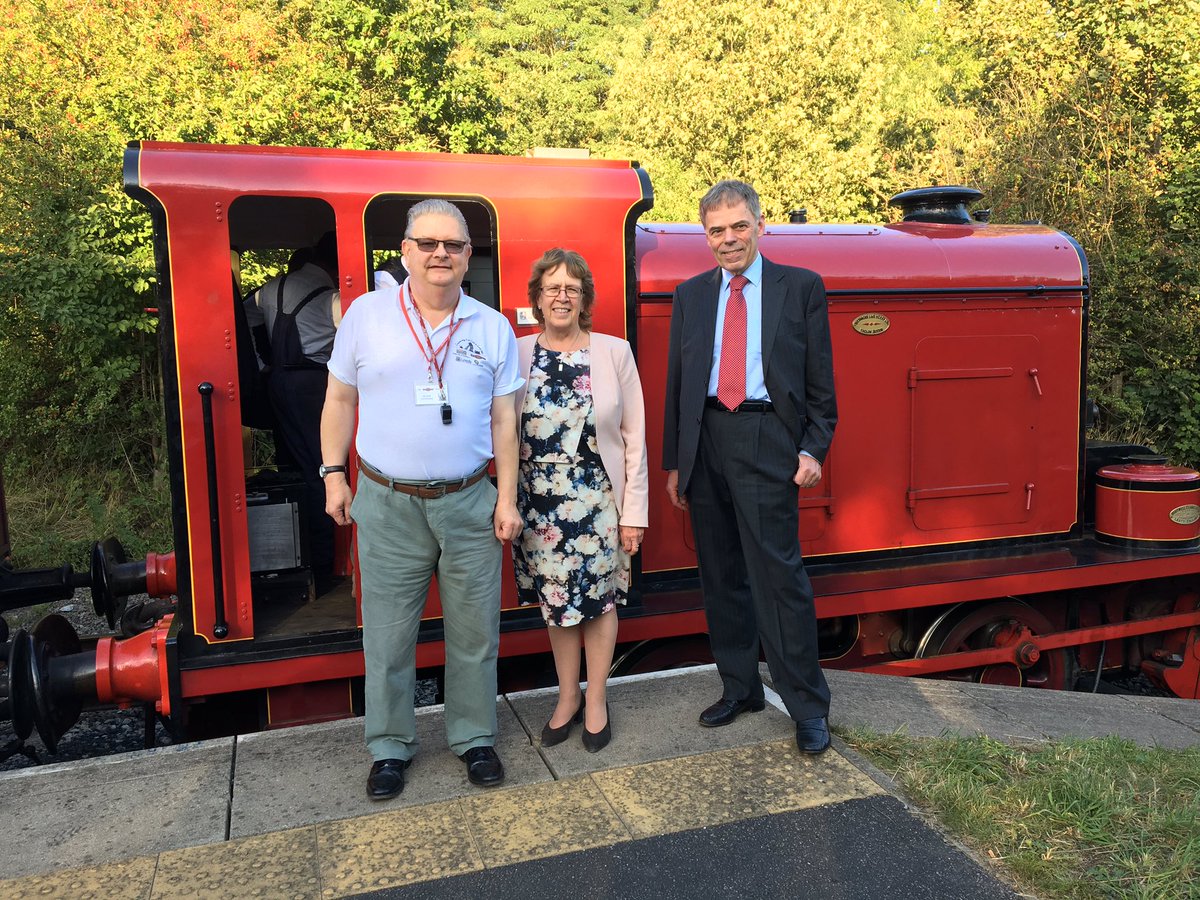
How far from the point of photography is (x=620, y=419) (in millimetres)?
3254

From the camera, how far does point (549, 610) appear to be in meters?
3.23

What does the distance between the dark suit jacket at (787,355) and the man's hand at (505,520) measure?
72 cm

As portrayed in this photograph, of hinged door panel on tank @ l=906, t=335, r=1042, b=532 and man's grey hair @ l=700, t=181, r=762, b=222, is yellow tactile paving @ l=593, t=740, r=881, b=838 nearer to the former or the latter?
man's grey hair @ l=700, t=181, r=762, b=222

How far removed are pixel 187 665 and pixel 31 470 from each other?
9.27m

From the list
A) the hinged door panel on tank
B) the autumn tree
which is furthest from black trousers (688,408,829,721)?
the autumn tree

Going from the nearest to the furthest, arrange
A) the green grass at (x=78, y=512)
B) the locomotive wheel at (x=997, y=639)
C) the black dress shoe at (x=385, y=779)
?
the black dress shoe at (x=385, y=779)
the locomotive wheel at (x=997, y=639)
the green grass at (x=78, y=512)

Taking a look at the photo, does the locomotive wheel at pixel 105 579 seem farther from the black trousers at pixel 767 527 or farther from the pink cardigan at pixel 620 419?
the black trousers at pixel 767 527

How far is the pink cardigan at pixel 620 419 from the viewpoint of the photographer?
10.5ft

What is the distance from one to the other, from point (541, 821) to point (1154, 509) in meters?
3.91

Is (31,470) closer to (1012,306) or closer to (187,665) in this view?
(187,665)

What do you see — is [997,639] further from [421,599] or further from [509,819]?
[421,599]

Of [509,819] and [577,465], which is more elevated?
[577,465]

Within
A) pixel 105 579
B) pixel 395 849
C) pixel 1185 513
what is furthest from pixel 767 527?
pixel 105 579

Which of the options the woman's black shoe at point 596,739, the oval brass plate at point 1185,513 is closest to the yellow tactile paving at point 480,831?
the woman's black shoe at point 596,739
